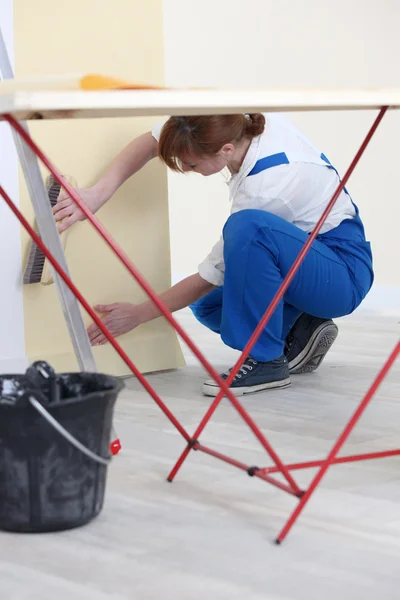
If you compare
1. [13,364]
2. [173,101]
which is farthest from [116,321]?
[173,101]

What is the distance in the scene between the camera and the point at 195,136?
6.24 ft

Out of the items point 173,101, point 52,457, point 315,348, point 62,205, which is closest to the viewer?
point 173,101

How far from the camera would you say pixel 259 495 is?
128cm

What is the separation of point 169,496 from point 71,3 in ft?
4.46

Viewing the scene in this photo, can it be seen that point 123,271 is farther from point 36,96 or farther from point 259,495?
point 36,96

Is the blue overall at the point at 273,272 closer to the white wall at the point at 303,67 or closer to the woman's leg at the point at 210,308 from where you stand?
the woman's leg at the point at 210,308

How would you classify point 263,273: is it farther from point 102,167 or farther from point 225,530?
point 225,530

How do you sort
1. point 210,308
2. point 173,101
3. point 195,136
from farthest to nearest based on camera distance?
1. point 210,308
2. point 195,136
3. point 173,101

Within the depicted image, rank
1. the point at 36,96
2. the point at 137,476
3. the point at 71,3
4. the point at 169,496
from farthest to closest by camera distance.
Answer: the point at 71,3 < the point at 137,476 < the point at 169,496 < the point at 36,96

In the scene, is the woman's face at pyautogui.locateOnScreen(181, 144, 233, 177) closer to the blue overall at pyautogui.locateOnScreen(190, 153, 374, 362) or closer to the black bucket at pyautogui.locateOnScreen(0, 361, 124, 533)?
the blue overall at pyautogui.locateOnScreen(190, 153, 374, 362)

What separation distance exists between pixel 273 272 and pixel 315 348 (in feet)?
1.15

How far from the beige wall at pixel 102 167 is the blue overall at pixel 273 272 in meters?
0.36

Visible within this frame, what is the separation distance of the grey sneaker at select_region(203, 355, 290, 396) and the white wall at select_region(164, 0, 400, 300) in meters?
1.95

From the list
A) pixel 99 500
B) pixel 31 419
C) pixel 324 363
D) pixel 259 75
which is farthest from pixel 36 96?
pixel 259 75
